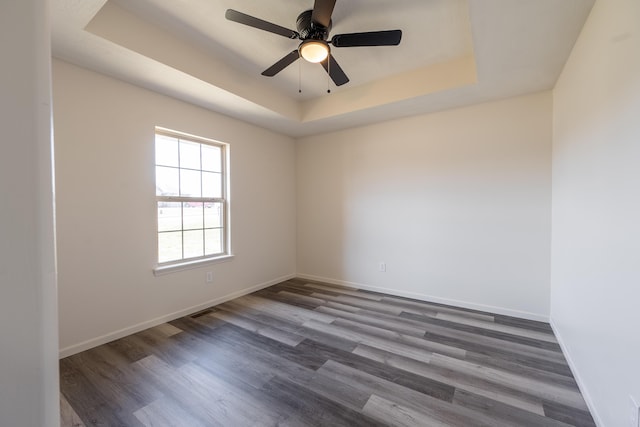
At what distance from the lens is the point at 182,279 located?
288cm

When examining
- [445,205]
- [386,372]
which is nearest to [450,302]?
[445,205]

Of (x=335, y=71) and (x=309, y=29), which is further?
(x=335, y=71)

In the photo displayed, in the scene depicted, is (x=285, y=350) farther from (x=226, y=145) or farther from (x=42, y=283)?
(x=226, y=145)

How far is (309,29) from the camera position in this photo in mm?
1866

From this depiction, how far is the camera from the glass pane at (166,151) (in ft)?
9.03

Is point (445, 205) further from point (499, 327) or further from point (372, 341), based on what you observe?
point (372, 341)

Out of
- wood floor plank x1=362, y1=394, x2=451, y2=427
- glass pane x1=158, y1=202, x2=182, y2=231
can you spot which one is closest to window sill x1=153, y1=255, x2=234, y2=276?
glass pane x1=158, y1=202, x2=182, y2=231

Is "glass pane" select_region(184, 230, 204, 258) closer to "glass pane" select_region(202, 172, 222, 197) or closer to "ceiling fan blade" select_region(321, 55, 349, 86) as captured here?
"glass pane" select_region(202, 172, 222, 197)

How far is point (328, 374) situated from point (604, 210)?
6.48 ft

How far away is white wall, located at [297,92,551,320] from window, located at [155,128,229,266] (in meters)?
1.51

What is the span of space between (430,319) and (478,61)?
8.17ft

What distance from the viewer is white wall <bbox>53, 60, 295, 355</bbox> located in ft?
6.91

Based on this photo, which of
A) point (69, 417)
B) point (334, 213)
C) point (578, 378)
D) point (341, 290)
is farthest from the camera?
point (334, 213)

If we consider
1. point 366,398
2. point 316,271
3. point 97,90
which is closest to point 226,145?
point 97,90
